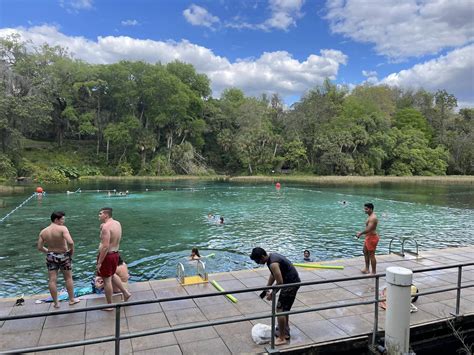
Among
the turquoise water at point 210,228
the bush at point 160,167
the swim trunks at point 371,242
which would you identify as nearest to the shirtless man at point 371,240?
the swim trunks at point 371,242

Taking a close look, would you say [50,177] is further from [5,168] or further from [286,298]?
[286,298]

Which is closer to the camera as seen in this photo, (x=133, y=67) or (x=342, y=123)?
(x=133, y=67)

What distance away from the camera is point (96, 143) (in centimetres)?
6706

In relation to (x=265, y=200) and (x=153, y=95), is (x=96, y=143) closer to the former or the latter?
(x=153, y=95)

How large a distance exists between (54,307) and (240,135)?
6158 centimetres

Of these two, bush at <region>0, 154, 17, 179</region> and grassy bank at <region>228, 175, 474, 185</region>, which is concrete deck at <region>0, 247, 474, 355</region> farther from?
grassy bank at <region>228, 175, 474, 185</region>

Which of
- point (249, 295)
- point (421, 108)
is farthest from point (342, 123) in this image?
point (249, 295)

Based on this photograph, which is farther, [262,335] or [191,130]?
[191,130]

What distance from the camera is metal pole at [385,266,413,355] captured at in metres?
5.15

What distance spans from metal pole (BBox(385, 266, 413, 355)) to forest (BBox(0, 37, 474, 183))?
52454 mm

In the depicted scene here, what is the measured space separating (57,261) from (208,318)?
A: 2.88m

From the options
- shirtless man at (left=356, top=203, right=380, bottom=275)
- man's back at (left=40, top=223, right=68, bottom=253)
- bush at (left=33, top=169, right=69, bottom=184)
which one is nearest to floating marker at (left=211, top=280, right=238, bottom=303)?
man's back at (left=40, top=223, right=68, bottom=253)

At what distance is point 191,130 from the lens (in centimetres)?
6538

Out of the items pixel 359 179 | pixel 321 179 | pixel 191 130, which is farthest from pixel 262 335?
pixel 191 130
